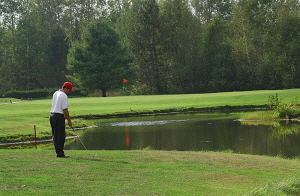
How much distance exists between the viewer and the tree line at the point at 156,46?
79312 millimetres

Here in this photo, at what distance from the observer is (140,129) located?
3172cm

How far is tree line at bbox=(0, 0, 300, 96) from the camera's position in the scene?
260 ft

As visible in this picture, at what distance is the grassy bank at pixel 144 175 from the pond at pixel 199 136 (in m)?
6.53

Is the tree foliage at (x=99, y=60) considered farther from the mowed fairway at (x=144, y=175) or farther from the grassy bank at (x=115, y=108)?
the mowed fairway at (x=144, y=175)

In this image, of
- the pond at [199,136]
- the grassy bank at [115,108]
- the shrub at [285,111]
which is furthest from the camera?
the shrub at [285,111]

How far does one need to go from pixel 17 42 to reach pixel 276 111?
2785 inches

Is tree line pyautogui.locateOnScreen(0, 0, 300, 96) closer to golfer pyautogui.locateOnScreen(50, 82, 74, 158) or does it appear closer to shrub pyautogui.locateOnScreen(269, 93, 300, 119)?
shrub pyautogui.locateOnScreen(269, 93, 300, 119)

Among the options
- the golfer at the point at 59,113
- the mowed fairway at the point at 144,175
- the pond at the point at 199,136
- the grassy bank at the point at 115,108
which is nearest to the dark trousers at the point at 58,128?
the golfer at the point at 59,113

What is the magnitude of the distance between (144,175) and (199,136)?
53.2ft

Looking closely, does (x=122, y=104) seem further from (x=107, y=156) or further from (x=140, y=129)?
(x=107, y=156)

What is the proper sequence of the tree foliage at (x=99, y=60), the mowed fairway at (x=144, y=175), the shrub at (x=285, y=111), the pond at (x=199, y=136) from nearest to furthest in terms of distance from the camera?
the mowed fairway at (x=144, y=175), the pond at (x=199, y=136), the shrub at (x=285, y=111), the tree foliage at (x=99, y=60)

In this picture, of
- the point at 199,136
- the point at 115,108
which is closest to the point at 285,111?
the point at 199,136

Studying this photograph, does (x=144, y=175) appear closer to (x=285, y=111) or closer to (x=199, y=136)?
(x=199, y=136)

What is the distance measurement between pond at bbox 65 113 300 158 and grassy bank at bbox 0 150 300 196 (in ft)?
21.4
